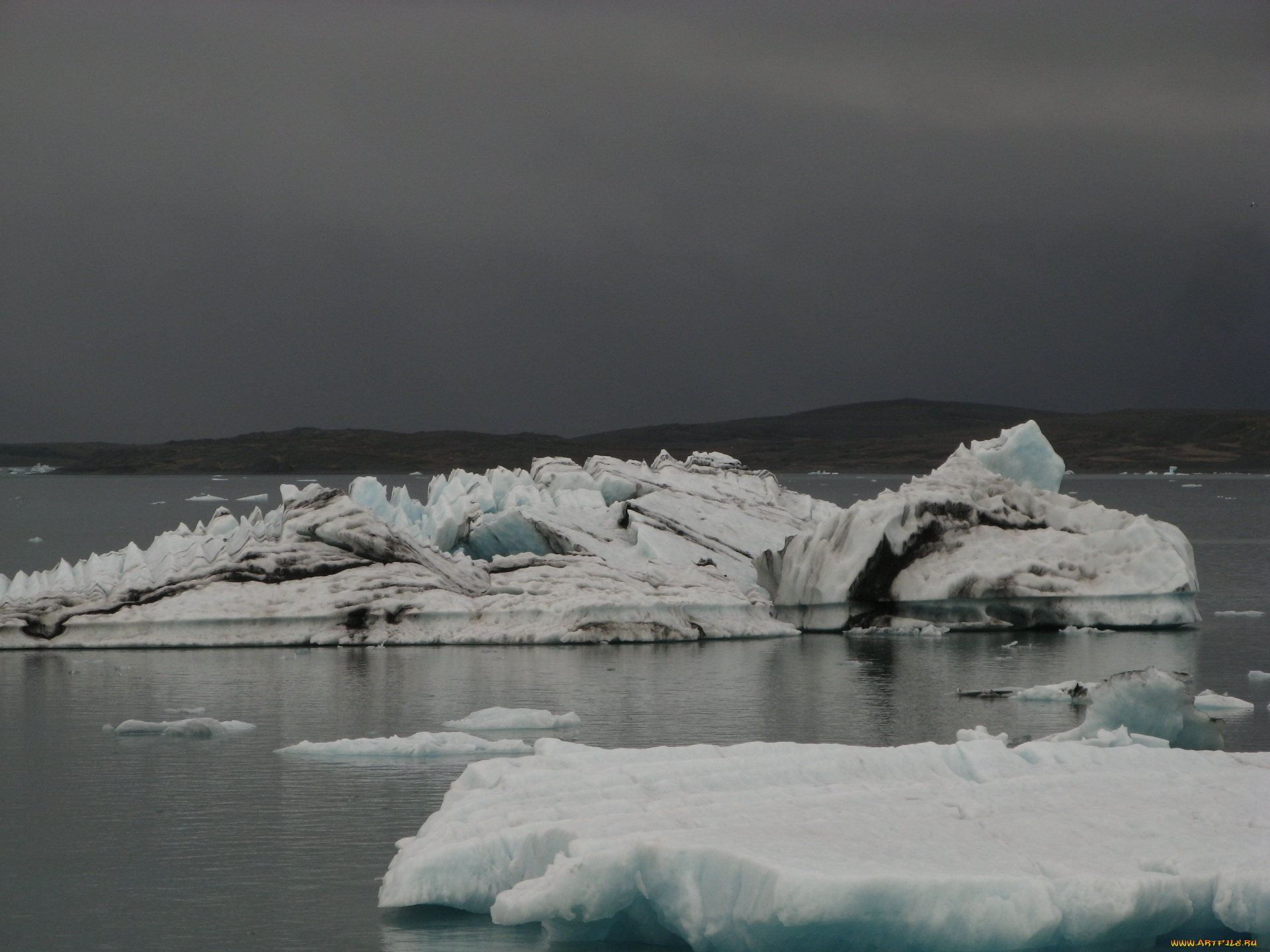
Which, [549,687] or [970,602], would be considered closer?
[549,687]

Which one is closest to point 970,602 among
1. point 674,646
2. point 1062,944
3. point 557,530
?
point 674,646

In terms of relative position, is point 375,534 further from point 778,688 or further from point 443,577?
point 778,688

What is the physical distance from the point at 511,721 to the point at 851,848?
506 cm

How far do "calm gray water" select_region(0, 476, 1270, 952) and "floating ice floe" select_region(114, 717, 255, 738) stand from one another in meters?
0.17

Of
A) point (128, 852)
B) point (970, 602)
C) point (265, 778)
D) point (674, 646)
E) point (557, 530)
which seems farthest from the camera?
point (557, 530)

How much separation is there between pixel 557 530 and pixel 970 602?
5.80 metres

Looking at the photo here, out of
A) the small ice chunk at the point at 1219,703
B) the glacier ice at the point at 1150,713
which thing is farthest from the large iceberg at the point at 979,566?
the glacier ice at the point at 1150,713

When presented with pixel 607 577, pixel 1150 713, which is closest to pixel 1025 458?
pixel 607 577

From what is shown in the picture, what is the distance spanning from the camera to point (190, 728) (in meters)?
10.3

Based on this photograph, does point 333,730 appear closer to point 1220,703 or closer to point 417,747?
point 417,747

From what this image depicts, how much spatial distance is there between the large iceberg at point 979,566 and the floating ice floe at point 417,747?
9446 mm

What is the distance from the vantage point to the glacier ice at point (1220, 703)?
37.0ft

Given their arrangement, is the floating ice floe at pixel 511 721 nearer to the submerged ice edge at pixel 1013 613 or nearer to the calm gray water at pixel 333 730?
the calm gray water at pixel 333 730

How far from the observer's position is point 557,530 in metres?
20.3
